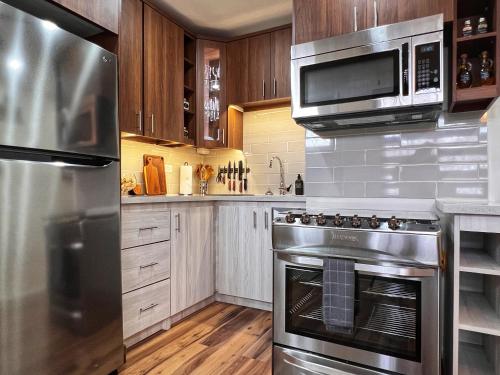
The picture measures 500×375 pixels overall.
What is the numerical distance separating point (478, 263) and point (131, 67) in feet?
7.71

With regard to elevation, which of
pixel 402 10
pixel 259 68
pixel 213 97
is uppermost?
pixel 259 68

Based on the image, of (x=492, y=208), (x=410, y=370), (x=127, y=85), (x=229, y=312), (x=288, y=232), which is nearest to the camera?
(x=492, y=208)

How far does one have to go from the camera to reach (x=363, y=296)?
1.45 metres

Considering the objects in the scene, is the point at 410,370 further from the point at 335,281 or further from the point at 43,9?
the point at 43,9

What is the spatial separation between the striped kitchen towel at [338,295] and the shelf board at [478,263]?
46 cm

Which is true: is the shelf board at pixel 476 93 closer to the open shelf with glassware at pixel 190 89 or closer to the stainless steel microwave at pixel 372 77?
the stainless steel microwave at pixel 372 77

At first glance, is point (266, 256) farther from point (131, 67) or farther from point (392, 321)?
point (131, 67)

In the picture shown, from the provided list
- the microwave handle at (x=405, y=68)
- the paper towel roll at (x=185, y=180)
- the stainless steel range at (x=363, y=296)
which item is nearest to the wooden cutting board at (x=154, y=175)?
the paper towel roll at (x=185, y=180)

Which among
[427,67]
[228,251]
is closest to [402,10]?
[427,67]

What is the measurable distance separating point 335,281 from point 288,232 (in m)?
0.33

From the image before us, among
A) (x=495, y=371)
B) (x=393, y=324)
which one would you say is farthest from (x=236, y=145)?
(x=495, y=371)

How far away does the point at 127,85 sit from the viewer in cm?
220

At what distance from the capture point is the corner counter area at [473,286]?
4.06 ft

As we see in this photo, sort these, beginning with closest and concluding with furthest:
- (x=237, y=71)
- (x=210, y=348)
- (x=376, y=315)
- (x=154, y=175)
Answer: (x=376, y=315)
(x=210, y=348)
(x=154, y=175)
(x=237, y=71)
